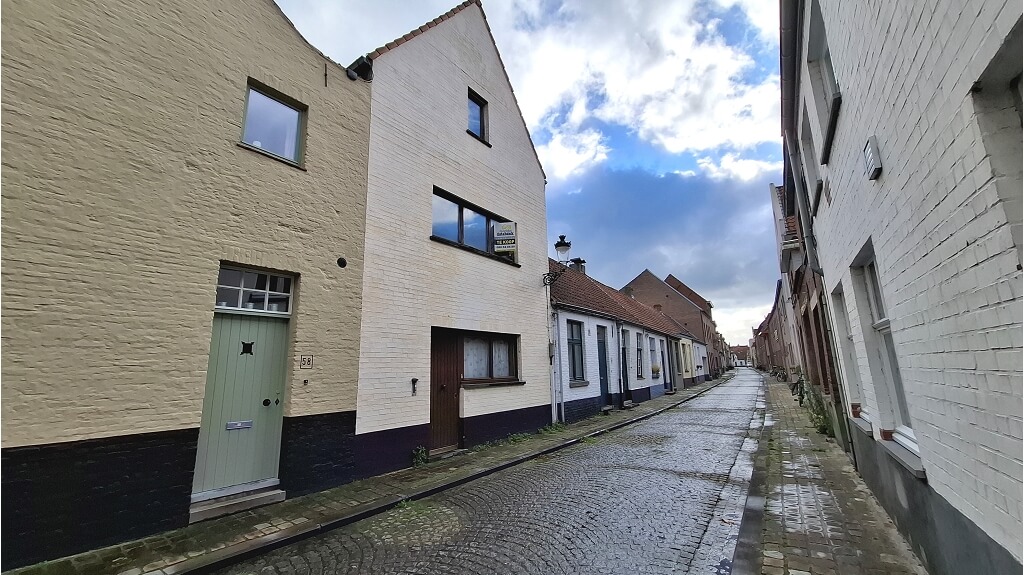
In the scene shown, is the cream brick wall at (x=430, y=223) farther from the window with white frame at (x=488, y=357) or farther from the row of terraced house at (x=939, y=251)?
the row of terraced house at (x=939, y=251)

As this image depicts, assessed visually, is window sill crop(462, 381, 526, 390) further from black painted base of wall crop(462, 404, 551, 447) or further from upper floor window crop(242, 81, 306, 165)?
upper floor window crop(242, 81, 306, 165)

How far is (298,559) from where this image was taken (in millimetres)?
4125

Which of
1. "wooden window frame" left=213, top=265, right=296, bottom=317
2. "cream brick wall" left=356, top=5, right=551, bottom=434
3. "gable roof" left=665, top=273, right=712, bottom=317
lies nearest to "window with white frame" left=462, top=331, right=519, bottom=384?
"cream brick wall" left=356, top=5, right=551, bottom=434

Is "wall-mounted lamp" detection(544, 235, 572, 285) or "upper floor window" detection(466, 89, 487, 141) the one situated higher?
"upper floor window" detection(466, 89, 487, 141)

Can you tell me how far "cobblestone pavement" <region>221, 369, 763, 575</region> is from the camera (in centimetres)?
390

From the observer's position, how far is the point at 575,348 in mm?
13602

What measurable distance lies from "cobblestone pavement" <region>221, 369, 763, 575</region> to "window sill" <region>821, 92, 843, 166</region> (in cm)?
434

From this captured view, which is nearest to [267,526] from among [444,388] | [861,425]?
[444,388]

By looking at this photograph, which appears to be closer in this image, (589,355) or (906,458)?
(906,458)

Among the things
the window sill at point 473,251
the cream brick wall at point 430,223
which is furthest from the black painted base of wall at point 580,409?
the window sill at point 473,251

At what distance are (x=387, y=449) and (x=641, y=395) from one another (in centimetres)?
1368

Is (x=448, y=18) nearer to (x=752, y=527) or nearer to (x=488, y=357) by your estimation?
(x=488, y=357)

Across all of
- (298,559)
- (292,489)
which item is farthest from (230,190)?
(298,559)

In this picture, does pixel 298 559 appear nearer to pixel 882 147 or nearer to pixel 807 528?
pixel 807 528
